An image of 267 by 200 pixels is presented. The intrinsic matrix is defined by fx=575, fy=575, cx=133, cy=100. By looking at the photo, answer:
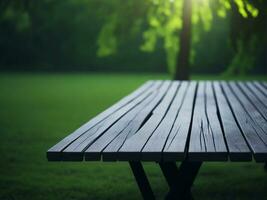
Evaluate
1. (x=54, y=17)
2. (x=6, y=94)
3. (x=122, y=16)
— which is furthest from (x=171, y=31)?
(x=54, y=17)

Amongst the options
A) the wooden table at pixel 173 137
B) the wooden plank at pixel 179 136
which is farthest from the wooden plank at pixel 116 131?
the wooden plank at pixel 179 136

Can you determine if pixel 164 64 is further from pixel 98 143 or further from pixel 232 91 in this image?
pixel 98 143

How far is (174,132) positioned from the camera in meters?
3.75

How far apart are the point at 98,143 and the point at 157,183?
6.42ft

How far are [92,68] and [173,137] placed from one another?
23033 millimetres

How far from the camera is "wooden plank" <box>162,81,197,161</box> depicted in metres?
3.08

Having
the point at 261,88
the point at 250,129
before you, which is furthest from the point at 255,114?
the point at 261,88

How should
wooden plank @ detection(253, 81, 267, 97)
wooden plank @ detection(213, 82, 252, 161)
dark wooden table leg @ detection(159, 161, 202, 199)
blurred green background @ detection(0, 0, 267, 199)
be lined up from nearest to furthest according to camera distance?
1. wooden plank @ detection(213, 82, 252, 161)
2. dark wooden table leg @ detection(159, 161, 202, 199)
3. blurred green background @ detection(0, 0, 267, 199)
4. wooden plank @ detection(253, 81, 267, 97)

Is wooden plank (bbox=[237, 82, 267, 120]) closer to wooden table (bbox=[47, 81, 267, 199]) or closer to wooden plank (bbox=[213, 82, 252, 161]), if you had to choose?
wooden table (bbox=[47, 81, 267, 199])

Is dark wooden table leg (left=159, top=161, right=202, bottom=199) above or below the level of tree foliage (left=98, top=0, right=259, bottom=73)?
below

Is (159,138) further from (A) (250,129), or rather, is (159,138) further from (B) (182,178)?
(A) (250,129)

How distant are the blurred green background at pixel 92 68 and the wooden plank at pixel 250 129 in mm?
697

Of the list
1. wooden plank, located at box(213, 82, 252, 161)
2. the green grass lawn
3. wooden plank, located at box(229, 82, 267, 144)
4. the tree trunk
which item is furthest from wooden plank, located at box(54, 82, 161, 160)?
the tree trunk

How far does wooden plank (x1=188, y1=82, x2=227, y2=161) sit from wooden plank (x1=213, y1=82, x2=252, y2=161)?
0.12 ft
